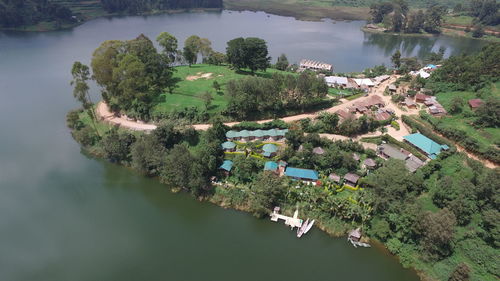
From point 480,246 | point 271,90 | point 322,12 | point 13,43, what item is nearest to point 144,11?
point 13,43

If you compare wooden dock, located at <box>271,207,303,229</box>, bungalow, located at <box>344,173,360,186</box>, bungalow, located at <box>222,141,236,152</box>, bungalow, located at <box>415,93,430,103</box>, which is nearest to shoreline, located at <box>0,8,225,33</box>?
bungalow, located at <box>222,141,236,152</box>

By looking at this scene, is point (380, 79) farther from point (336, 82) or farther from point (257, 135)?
point (257, 135)

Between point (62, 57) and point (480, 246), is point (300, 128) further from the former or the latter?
point (62, 57)

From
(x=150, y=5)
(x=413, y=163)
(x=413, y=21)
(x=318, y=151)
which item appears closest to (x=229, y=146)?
(x=318, y=151)

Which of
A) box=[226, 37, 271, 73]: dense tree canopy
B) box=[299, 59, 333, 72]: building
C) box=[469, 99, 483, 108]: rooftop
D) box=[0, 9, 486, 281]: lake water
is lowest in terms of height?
box=[0, 9, 486, 281]: lake water

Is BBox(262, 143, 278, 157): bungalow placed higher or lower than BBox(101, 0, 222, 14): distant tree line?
lower

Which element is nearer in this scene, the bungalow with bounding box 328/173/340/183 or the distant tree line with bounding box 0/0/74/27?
the bungalow with bounding box 328/173/340/183

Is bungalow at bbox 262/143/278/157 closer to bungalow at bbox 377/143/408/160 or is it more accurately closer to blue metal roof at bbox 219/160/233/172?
blue metal roof at bbox 219/160/233/172
